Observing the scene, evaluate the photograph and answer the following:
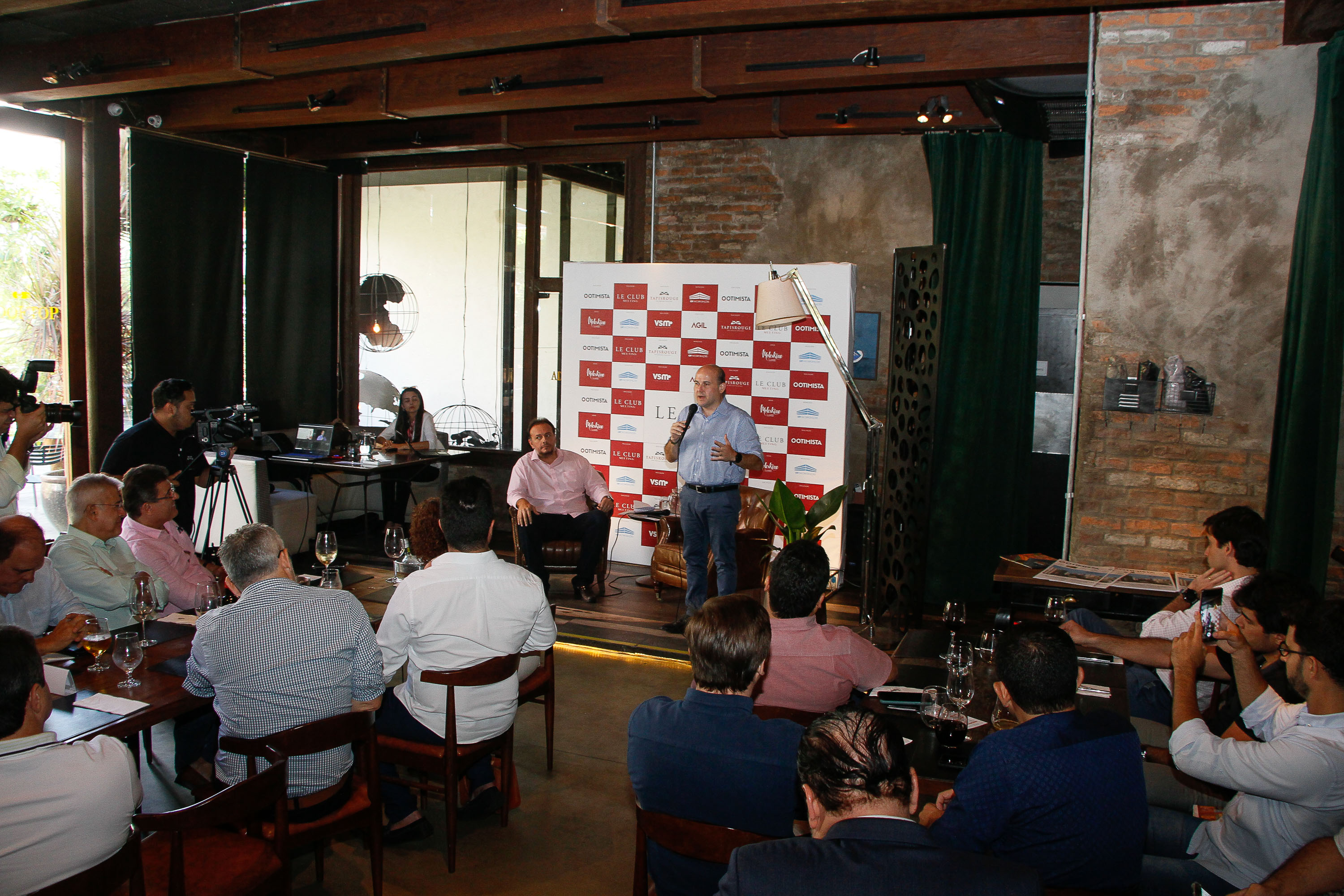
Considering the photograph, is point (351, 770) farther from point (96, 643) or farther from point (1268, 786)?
point (1268, 786)

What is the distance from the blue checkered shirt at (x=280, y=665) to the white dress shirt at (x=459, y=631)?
13.1 inches

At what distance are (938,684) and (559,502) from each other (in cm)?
392

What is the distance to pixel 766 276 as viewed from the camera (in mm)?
6945

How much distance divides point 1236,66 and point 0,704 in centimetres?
531

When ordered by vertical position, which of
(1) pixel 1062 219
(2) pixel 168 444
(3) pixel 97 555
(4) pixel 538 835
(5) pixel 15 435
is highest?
(1) pixel 1062 219

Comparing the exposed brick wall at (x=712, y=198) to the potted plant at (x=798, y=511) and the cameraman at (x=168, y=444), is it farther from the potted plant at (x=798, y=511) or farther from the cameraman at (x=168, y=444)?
the cameraman at (x=168, y=444)

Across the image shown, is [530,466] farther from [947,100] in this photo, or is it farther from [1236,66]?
[1236,66]

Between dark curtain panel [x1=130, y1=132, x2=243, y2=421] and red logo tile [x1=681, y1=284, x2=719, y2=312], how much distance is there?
4.22 m

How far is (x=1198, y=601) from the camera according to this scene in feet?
11.7

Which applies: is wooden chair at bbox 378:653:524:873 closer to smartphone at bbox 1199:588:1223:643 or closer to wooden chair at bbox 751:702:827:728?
wooden chair at bbox 751:702:827:728

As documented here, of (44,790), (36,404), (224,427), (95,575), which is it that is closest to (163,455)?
(36,404)

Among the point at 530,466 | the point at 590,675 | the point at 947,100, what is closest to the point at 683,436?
the point at 530,466

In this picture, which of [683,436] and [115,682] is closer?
[115,682]

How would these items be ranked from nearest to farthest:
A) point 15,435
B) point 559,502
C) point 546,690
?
1. point 546,690
2. point 15,435
3. point 559,502
